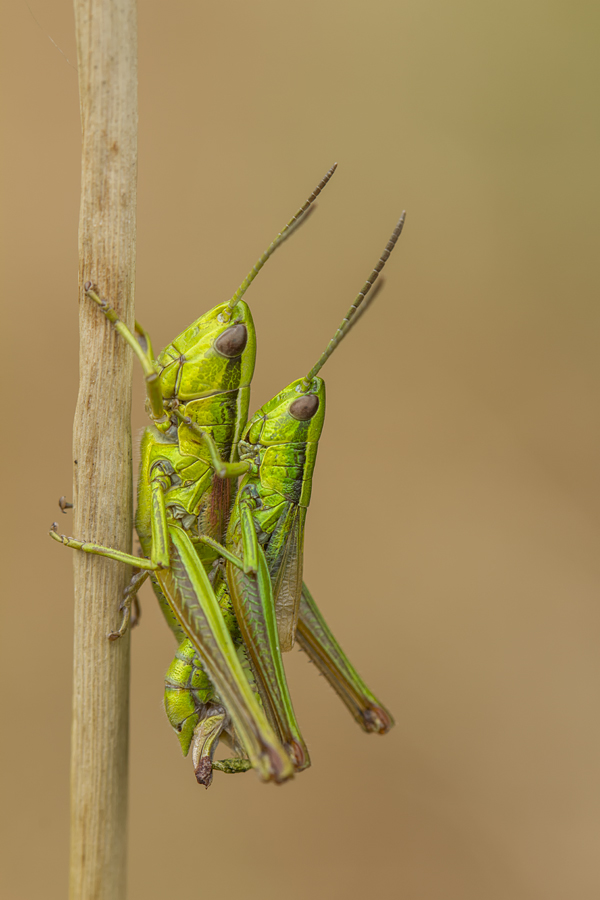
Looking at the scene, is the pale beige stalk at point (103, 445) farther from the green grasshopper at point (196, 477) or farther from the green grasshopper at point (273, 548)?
the green grasshopper at point (273, 548)

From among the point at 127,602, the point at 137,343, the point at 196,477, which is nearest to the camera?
the point at 137,343

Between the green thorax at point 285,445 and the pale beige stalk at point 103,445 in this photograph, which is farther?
the green thorax at point 285,445

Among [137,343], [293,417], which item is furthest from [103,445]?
[293,417]

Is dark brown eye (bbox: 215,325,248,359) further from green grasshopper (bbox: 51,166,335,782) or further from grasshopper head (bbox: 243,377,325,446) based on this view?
grasshopper head (bbox: 243,377,325,446)

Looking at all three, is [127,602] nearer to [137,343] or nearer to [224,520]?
[224,520]

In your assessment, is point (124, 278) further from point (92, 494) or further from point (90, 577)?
point (90, 577)

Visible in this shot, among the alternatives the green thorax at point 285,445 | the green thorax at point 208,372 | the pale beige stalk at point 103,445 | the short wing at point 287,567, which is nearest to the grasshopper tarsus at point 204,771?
the pale beige stalk at point 103,445

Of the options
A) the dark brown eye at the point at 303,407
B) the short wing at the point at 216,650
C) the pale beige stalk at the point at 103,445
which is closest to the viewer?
the pale beige stalk at the point at 103,445
